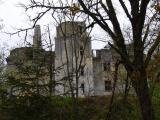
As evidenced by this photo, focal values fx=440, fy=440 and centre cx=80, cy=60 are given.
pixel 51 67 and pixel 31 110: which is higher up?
pixel 51 67

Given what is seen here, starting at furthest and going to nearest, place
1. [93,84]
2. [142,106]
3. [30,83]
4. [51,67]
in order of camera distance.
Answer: [93,84] < [51,67] < [30,83] < [142,106]

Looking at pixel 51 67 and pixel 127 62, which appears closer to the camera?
pixel 127 62

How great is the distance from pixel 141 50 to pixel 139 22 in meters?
0.93

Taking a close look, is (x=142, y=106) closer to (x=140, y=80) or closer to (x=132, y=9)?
(x=140, y=80)

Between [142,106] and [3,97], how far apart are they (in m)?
5.88

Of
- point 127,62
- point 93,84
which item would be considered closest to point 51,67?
point 127,62

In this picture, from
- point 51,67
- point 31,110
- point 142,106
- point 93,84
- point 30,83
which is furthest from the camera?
point 93,84

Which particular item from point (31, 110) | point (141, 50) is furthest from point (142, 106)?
point (31, 110)

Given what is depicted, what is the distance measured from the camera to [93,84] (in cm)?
6003

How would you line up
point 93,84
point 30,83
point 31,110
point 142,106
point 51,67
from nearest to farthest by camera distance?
point 142,106, point 31,110, point 30,83, point 51,67, point 93,84

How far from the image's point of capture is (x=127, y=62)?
48.5 feet

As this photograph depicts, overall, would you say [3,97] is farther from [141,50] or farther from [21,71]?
[141,50]

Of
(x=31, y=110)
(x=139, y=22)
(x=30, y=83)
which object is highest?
(x=139, y=22)

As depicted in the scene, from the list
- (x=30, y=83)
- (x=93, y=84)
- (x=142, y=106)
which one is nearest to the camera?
(x=142, y=106)
